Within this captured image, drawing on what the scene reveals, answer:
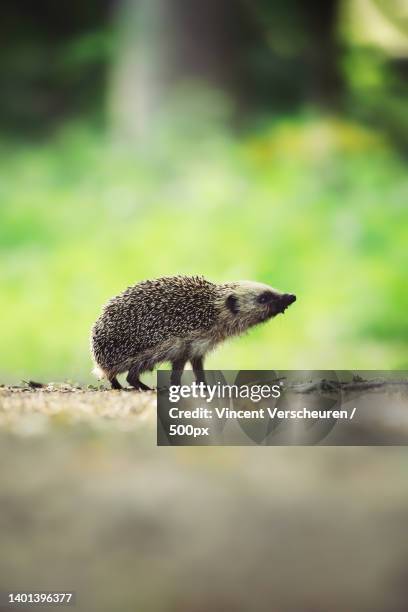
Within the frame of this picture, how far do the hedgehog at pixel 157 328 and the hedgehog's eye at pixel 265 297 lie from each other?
0.52ft

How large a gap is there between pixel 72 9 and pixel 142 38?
0.87m

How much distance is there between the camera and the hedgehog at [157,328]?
7.85 feet

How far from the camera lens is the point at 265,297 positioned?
8.79 ft

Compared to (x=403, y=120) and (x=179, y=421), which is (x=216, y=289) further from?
(x=403, y=120)

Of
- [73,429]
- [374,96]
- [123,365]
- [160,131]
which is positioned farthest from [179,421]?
[374,96]

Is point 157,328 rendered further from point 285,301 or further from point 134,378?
point 285,301

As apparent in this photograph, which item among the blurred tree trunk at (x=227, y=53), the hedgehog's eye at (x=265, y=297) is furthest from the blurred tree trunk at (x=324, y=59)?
the hedgehog's eye at (x=265, y=297)

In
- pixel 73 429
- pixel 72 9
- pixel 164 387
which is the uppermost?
pixel 72 9

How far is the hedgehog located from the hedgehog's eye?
159mm

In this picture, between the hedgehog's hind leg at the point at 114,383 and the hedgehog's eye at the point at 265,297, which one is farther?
the hedgehog's eye at the point at 265,297

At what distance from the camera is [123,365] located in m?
2.40

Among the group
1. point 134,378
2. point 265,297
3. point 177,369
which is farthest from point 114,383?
point 265,297

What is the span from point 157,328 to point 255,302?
16.8 inches

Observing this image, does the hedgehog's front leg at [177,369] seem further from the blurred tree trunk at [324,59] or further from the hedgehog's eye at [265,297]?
the blurred tree trunk at [324,59]
